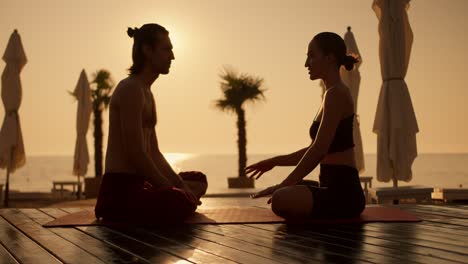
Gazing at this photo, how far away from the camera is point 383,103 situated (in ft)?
25.7

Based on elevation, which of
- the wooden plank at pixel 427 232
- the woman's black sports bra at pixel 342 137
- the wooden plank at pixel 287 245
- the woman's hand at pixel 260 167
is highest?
the woman's black sports bra at pixel 342 137

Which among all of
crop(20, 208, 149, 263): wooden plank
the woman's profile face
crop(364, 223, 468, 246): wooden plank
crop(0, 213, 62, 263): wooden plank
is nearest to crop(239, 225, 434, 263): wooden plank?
crop(364, 223, 468, 246): wooden plank

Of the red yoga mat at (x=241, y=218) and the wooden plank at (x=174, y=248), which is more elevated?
the red yoga mat at (x=241, y=218)

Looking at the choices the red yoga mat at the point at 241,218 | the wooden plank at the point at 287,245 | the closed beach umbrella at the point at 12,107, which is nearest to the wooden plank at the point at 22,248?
the red yoga mat at the point at 241,218

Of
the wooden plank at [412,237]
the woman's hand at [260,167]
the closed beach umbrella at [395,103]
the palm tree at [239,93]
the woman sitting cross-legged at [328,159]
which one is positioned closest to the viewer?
the wooden plank at [412,237]

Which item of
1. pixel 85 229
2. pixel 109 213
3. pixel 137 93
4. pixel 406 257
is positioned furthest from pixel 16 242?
pixel 406 257

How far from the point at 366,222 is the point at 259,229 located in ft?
2.72

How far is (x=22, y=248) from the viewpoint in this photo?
3.17m

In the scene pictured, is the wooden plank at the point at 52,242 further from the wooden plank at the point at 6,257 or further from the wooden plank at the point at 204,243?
the wooden plank at the point at 204,243

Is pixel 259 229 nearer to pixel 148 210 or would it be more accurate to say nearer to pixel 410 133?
pixel 148 210

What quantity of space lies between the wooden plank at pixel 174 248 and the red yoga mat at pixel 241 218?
490 mm

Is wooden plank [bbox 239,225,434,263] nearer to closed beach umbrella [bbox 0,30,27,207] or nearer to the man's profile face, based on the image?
the man's profile face

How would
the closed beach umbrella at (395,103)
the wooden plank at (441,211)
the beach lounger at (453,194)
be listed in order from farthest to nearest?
the beach lounger at (453,194), the closed beach umbrella at (395,103), the wooden plank at (441,211)

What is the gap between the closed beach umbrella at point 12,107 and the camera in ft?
39.9
